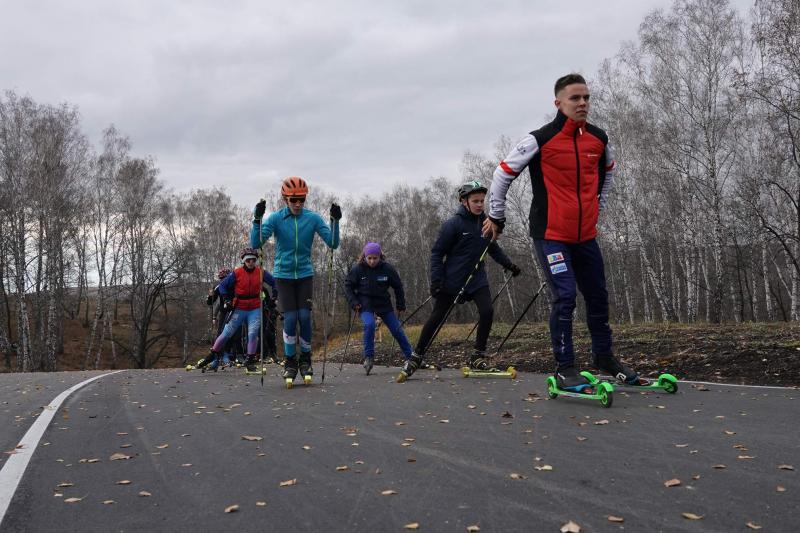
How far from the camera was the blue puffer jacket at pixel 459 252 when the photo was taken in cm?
802

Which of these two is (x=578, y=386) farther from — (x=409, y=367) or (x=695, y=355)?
(x=695, y=355)

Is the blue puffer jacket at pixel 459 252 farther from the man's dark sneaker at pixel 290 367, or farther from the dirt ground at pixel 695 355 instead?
the man's dark sneaker at pixel 290 367

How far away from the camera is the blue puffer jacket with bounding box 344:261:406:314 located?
10086mm

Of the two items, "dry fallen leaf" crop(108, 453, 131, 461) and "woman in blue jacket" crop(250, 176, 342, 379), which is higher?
"woman in blue jacket" crop(250, 176, 342, 379)

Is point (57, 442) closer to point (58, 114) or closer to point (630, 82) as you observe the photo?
point (630, 82)

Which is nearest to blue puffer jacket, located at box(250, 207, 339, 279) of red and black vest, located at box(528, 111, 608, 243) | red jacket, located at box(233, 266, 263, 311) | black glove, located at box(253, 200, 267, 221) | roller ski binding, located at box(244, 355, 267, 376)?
black glove, located at box(253, 200, 267, 221)

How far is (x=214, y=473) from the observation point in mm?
3465

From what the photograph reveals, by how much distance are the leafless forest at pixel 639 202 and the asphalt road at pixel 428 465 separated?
14.8 meters

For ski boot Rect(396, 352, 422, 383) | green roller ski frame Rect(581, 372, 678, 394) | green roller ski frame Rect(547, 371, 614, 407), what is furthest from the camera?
ski boot Rect(396, 352, 422, 383)

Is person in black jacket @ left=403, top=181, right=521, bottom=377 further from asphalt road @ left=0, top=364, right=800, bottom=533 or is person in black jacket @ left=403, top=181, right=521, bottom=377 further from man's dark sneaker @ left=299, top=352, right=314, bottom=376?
asphalt road @ left=0, top=364, right=800, bottom=533

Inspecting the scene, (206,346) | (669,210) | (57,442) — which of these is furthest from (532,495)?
(206,346)

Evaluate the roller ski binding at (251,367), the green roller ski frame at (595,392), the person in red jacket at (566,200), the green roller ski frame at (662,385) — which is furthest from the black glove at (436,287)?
the roller ski binding at (251,367)

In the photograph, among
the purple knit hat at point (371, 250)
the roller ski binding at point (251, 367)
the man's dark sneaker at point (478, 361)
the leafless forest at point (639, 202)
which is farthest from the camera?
the leafless forest at point (639, 202)

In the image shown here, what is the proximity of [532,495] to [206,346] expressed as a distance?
49378mm
